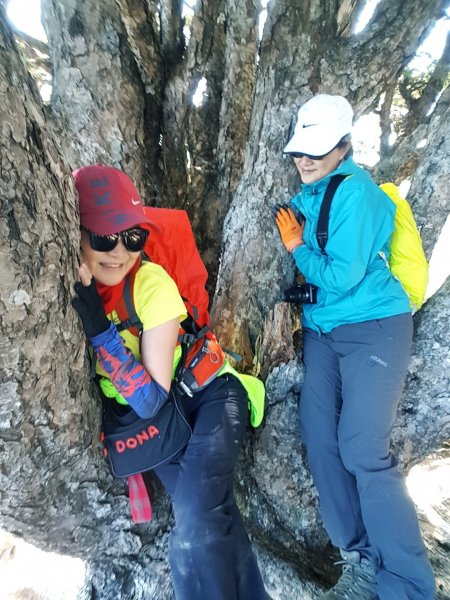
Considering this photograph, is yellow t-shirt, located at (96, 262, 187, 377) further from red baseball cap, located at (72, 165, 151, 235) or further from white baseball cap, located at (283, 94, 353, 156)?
white baseball cap, located at (283, 94, 353, 156)

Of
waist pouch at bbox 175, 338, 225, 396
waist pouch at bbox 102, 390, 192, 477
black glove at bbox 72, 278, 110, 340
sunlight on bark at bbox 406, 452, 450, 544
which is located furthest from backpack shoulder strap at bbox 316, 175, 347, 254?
sunlight on bark at bbox 406, 452, 450, 544

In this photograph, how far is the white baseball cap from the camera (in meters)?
2.84

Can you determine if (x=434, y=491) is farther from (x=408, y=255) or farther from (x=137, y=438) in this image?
(x=137, y=438)

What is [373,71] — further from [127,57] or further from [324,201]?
[127,57]

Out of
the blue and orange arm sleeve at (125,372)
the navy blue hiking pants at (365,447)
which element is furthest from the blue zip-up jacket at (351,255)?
the blue and orange arm sleeve at (125,372)

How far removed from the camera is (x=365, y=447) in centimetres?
262

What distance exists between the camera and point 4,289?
1627 millimetres

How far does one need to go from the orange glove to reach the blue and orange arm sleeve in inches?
56.5

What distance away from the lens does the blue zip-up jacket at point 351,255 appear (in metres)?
2.80

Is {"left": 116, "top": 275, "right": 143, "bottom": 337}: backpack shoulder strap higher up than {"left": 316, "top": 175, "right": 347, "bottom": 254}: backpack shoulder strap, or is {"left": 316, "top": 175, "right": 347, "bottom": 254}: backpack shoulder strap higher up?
{"left": 316, "top": 175, "right": 347, "bottom": 254}: backpack shoulder strap

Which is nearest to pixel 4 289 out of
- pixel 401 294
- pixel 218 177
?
pixel 401 294

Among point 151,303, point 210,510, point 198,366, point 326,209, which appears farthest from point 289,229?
point 210,510

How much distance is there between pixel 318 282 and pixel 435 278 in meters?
10.8

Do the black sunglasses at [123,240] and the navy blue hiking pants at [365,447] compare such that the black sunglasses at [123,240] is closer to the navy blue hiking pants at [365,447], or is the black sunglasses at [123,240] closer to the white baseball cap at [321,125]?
the white baseball cap at [321,125]
